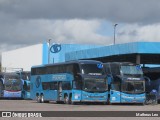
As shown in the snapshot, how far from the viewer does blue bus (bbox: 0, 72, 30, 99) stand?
169 ft

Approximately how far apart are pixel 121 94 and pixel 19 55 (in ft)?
160

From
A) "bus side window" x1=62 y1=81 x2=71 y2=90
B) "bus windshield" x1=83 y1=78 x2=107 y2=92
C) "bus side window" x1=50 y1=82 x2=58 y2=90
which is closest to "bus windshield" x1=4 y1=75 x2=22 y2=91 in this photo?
"bus side window" x1=50 y1=82 x2=58 y2=90

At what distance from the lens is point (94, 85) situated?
3619cm

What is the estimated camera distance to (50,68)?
40281mm

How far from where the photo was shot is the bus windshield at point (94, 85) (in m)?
35.9

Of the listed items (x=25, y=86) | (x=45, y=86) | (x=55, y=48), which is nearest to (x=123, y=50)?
(x=45, y=86)

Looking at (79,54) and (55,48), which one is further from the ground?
(55,48)

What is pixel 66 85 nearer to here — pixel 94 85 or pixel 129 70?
pixel 94 85

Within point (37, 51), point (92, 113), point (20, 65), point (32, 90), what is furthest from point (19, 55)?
point (92, 113)

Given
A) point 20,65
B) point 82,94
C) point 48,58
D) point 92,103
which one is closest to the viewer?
point 82,94

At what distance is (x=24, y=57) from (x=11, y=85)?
30579 mm

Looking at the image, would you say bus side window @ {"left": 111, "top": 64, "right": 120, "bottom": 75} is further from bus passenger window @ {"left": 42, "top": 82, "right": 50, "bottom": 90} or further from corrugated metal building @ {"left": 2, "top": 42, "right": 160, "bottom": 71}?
corrugated metal building @ {"left": 2, "top": 42, "right": 160, "bottom": 71}

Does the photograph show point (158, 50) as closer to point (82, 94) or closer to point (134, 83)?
point (134, 83)

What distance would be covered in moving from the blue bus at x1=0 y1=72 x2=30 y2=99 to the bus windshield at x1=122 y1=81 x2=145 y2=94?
17737 millimetres
